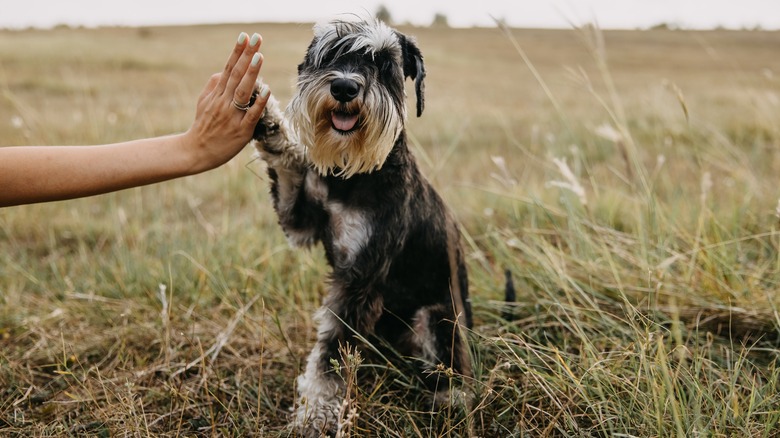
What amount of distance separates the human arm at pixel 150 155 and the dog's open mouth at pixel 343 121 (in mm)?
320

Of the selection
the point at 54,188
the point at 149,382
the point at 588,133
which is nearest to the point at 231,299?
the point at 149,382

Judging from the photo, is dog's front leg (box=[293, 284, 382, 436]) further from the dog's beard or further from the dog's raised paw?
the dog's raised paw

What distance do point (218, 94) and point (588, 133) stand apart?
24.2 feet

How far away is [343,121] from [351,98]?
133 mm

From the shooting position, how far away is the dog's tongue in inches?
96.1

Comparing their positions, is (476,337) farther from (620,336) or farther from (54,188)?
(54,188)

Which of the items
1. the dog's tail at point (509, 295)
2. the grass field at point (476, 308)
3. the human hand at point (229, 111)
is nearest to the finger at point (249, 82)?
the human hand at point (229, 111)

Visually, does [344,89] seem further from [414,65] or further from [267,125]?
[414,65]

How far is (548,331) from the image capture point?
3107 mm

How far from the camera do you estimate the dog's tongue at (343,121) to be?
2.44m

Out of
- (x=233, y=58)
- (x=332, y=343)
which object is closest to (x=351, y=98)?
(x=233, y=58)

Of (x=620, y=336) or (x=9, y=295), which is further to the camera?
(x=9, y=295)

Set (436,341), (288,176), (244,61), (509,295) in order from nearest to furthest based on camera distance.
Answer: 1. (244,61)
2. (288,176)
3. (436,341)
4. (509,295)

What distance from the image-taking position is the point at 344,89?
2322mm
